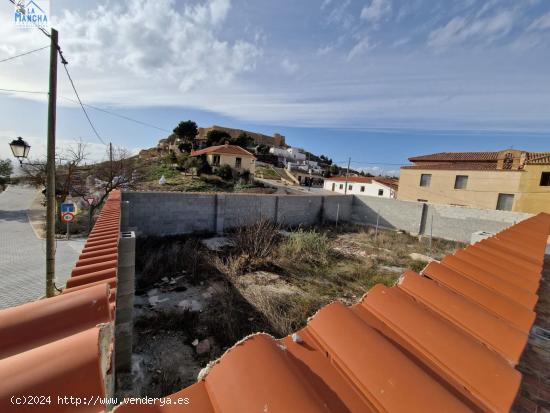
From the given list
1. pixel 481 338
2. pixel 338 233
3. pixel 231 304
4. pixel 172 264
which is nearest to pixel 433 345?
pixel 481 338

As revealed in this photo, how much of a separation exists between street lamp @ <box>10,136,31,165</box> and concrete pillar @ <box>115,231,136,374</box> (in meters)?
4.05

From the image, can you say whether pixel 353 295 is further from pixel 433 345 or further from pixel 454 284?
pixel 433 345

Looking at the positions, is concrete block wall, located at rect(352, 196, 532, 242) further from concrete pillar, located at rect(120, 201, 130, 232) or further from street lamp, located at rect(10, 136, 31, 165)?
street lamp, located at rect(10, 136, 31, 165)

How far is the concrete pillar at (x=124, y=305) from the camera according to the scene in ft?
11.6

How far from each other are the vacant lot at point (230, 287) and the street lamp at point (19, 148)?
3662 mm

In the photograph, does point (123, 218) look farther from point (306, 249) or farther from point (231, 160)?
point (231, 160)

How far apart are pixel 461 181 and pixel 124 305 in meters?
24.2

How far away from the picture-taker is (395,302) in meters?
1.41

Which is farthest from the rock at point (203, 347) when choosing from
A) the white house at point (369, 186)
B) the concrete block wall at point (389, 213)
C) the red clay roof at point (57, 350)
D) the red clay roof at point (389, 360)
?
the white house at point (369, 186)

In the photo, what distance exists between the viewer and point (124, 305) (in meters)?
3.62

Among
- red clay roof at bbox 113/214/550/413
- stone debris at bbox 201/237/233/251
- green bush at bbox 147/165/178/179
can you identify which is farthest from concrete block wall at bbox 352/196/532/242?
green bush at bbox 147/165/178/179

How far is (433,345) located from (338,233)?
13.4 meters

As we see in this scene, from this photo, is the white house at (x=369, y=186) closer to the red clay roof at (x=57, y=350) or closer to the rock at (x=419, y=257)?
the rock at (x=419, y=257)

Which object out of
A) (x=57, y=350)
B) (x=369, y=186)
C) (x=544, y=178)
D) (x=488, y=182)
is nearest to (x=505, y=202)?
(x=488, y=182)
